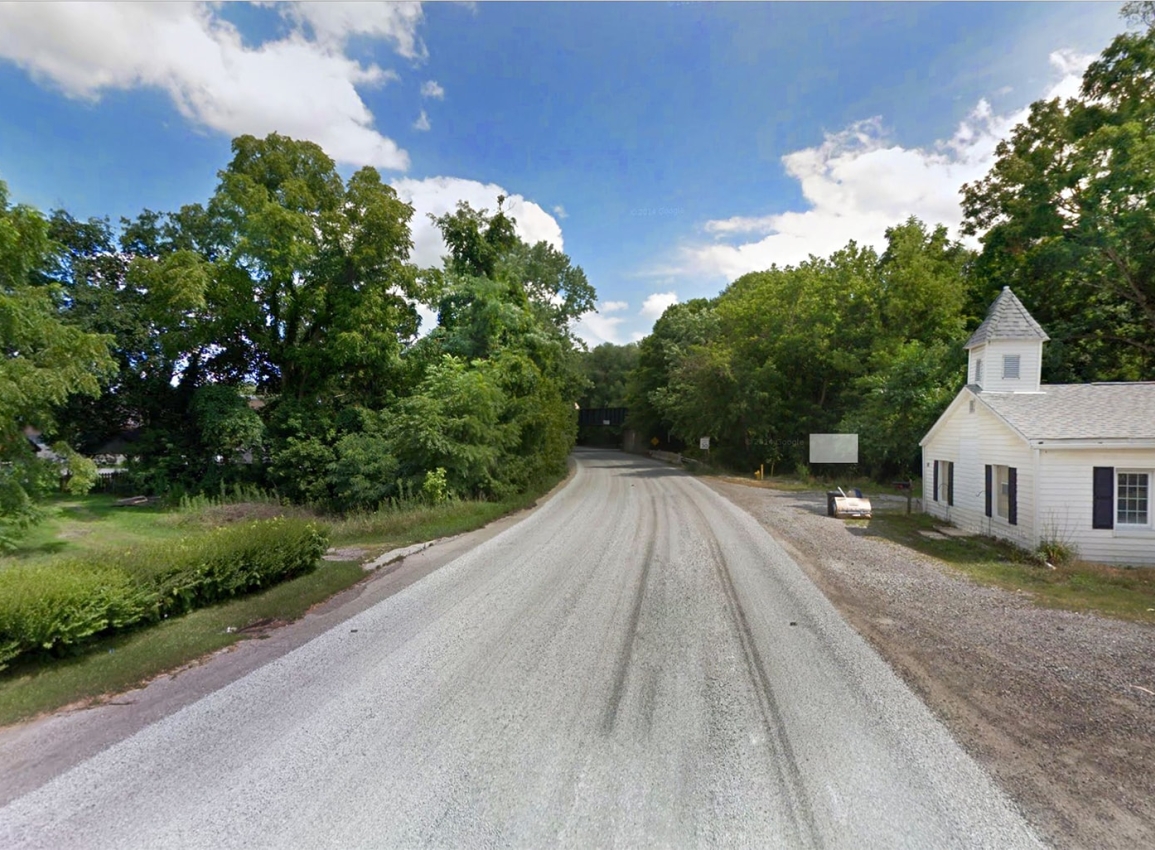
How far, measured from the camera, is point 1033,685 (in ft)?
16.5

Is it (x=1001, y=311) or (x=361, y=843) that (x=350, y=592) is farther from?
(x=1001, y=311)

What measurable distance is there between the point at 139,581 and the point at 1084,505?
649 inches

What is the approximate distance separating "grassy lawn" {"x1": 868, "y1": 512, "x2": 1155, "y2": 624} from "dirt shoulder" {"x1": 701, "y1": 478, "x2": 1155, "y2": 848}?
57cm

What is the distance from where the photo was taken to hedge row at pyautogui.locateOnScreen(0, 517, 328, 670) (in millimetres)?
4836

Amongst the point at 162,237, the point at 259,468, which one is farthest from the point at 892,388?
the point at 162,237

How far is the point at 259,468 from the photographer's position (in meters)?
21.3

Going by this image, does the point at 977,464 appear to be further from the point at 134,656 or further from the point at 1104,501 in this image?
the point at 134,656

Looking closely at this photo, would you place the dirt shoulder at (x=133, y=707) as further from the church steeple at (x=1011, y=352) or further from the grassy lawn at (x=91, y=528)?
the church steeple at (x=1011, y=352)

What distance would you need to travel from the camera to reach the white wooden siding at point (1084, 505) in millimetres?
10578

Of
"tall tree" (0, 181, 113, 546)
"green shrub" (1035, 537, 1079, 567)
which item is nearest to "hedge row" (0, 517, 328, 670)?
"tall tree" (0, 181, 113, 546)

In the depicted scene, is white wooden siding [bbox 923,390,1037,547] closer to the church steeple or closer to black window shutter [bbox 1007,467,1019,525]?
black window shutter [bbox 1007,467,1019,525]

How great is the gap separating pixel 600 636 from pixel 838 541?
865cm


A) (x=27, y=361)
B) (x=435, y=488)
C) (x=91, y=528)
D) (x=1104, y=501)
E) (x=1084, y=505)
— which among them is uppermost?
(x=27, y=361)

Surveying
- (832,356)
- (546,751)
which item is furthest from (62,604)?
(832,356)
